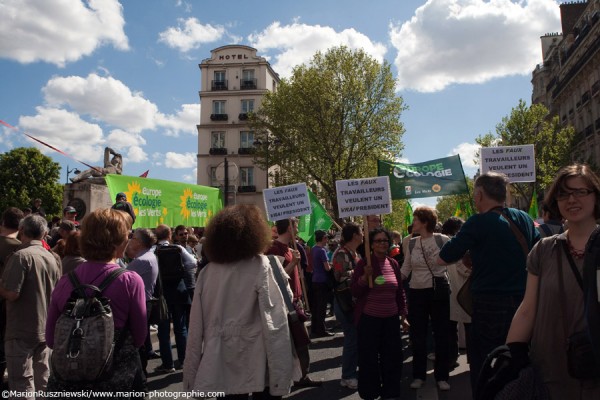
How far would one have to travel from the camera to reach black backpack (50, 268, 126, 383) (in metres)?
2.69

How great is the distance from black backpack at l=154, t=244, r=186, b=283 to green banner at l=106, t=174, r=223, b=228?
A: 80.6 inches

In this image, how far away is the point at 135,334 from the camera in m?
3.00

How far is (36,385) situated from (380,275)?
327 centimetres

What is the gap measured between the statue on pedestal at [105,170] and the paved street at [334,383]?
6.63 m

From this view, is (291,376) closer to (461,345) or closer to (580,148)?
(461,345)

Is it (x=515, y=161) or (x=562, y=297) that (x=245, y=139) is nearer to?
(x=515, y=161)

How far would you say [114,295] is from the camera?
2.91m

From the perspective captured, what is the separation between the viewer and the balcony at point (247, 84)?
52.0m

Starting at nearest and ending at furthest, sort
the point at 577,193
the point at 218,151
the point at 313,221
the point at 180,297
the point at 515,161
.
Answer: the point at 577,193 → the point at 180,297 → the point at 515,161 → the point at 313,221 → the point at 218,151

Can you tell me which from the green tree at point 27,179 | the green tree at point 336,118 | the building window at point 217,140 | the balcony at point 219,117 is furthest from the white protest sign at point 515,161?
the green tree at point 27,179

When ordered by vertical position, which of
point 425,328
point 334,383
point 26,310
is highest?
point 26,310

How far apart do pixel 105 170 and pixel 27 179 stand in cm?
4900

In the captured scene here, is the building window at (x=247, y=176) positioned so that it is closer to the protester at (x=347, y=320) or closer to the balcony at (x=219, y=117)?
the balcony at (x=219, y=117)

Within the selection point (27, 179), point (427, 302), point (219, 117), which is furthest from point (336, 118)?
point (27, 179)
